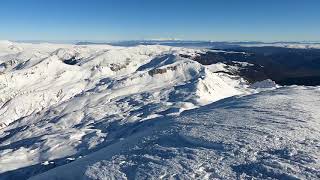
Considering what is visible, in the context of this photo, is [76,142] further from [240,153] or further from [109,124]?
[240,153]

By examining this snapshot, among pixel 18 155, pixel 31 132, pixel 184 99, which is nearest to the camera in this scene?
pixel 18 155

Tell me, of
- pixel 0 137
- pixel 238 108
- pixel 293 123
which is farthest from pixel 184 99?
pixel 293 123

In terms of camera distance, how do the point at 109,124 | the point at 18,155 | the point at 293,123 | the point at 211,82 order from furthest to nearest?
the point at 211,82, the point at 109,124, the point at 18,155, the point at 293,123

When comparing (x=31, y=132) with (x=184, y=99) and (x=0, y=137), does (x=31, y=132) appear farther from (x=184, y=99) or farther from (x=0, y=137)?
(x=184, y=99)

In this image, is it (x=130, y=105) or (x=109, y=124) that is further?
(x=130, y=105)

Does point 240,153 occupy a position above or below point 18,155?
above

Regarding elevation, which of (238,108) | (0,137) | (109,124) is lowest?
(0,137)

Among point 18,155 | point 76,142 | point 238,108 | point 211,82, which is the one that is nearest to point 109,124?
point 76,142
